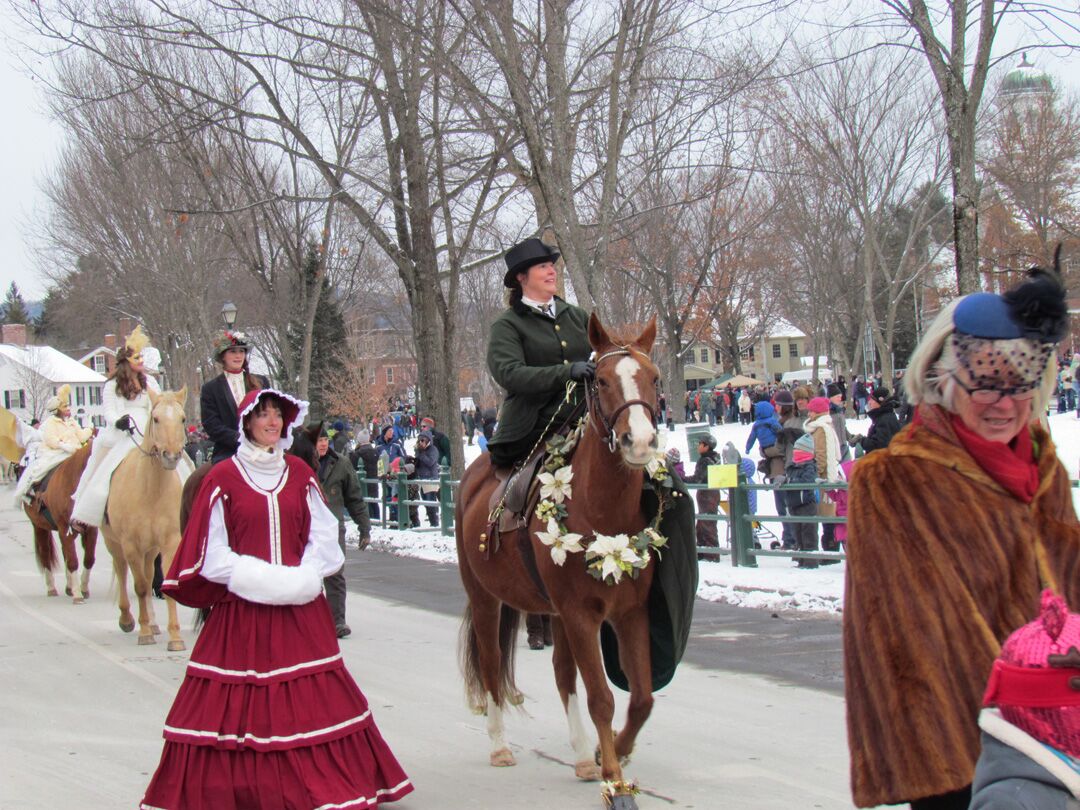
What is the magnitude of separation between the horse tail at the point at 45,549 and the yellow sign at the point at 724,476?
26.6 ft

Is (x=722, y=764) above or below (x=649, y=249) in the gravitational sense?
below

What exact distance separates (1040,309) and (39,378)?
279 feet

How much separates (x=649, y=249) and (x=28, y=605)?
96.1 feet

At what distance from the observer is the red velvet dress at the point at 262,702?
5477 mm

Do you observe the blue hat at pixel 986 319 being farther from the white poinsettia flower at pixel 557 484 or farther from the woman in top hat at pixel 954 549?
the white poinsettia flower at pixel 557 484

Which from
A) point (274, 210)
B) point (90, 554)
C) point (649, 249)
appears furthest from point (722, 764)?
point (649, 249)

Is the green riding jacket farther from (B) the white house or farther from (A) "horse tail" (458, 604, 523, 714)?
(B) the white house

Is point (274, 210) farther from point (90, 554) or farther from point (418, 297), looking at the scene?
point (90, 554)

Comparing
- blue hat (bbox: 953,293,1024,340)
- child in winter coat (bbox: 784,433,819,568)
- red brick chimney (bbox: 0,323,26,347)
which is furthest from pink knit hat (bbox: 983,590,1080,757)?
red brick chimney (bbox: 0,323,26,347)

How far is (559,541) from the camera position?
603cm

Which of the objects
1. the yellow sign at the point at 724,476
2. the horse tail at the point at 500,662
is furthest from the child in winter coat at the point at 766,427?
the horse tail at the point at 500,662

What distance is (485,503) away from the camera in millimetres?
7125

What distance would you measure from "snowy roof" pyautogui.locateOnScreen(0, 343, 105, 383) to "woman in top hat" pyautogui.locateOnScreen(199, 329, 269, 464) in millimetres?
79424

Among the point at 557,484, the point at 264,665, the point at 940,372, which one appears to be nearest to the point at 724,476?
the point at 557,484
